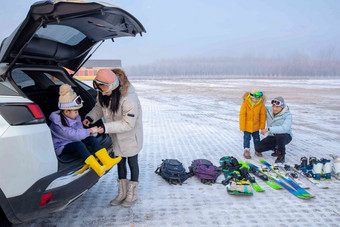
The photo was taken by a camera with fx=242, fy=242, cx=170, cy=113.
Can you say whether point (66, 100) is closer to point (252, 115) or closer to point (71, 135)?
point (71, 135)

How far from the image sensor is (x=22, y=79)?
10.8 feet

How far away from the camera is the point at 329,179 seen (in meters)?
3.77

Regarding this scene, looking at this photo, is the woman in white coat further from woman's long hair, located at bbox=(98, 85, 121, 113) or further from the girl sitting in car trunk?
the girl sitting in car trunk

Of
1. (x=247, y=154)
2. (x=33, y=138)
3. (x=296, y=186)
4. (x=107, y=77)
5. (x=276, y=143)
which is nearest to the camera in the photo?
(x=33, y=138)

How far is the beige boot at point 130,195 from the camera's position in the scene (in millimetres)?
2920

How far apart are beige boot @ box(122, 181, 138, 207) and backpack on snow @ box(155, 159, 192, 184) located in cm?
76

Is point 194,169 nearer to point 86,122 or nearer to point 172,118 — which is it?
point 86,122

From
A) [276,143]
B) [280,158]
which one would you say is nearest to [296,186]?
[280,158]

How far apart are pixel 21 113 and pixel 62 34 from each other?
1.39m

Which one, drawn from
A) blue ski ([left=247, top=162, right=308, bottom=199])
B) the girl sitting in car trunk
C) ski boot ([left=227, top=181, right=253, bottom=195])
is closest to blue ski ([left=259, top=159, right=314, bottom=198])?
blue ski ([left=247, top=162, right=308, bottom=199])

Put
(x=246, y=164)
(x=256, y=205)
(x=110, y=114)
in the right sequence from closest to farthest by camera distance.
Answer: (x=110, y=114) → (x=256, y=205) → (x=246, y=164)

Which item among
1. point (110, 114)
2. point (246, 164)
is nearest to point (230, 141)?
point (246, 164)

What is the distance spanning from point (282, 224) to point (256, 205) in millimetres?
423

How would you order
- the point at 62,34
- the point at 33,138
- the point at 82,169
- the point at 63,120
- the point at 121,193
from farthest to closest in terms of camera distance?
1. the point at 121,193
2. the point at 62,34
3. the point at 63,120
4. the point at 82,169
5. the point at 33,138
